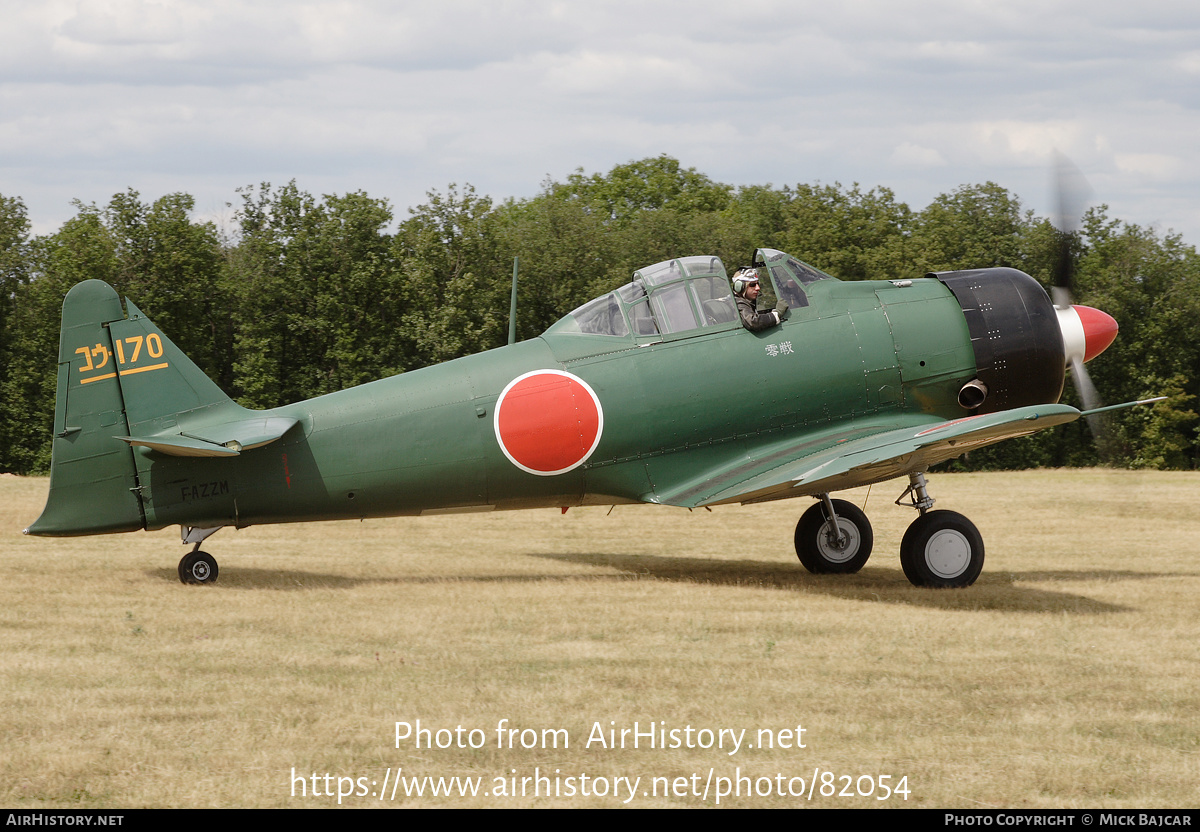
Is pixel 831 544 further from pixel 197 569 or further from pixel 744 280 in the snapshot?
pixel 197 569

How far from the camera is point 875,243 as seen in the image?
51781 mm

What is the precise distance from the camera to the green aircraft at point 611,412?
9422mm

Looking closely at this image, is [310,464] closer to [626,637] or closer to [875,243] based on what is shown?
[626,637]

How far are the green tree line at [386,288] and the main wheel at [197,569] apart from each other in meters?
27.7

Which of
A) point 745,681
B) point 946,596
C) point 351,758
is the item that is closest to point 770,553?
point 946,596

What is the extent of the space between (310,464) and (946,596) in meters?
5.37

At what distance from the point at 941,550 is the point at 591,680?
14.2 ft

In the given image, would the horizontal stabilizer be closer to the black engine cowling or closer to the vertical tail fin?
the vertical tail fin

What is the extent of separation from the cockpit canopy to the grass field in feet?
7.52

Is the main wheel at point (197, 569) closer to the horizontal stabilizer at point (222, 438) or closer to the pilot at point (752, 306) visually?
the horizontal stabilizer at point (222, 438)

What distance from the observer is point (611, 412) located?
9.79 metres

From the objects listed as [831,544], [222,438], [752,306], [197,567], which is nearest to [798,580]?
[831,544]

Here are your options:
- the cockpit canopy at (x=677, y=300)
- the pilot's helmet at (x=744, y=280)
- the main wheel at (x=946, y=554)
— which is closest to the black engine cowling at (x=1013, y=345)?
the main wheel at (x=946, y=554)

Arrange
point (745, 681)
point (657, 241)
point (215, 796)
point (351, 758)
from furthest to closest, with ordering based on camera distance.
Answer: point (657, 241)
point (745, 681)
point (351, 758)
point (215, 796)
